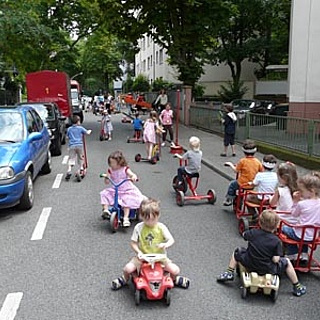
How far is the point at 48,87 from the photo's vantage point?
896 inches

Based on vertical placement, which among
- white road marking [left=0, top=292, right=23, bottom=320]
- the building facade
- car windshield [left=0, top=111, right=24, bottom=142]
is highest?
the building facade

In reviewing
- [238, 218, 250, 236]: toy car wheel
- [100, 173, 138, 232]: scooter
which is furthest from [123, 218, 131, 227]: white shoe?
[238, 218, 250, 236]: toy car wheel

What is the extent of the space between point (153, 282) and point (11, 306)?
55.5 inches

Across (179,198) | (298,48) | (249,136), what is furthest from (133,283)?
(298,48)

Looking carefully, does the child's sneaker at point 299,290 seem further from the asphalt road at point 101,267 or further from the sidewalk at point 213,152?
the sidewalk at point 213,152

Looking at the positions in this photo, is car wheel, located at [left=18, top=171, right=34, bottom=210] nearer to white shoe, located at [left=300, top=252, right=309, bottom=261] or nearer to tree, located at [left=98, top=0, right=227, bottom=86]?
white shoe, located at [left=300, top=252, right=309, bottom=261]

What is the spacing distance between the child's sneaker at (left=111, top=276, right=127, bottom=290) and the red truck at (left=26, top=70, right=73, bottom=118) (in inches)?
733

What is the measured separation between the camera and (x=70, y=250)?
5844 mm

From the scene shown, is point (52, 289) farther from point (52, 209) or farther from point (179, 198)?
point (179, 198)

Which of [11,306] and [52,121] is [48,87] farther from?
[11,306]

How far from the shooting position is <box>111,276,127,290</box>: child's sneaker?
4.67 m

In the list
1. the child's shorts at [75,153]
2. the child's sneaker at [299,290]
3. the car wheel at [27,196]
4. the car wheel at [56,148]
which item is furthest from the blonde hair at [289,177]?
the car wheel at [56,148]

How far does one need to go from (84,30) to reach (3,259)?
95.5 ft

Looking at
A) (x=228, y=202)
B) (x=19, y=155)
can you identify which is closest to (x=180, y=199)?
(x=228, y=202)
